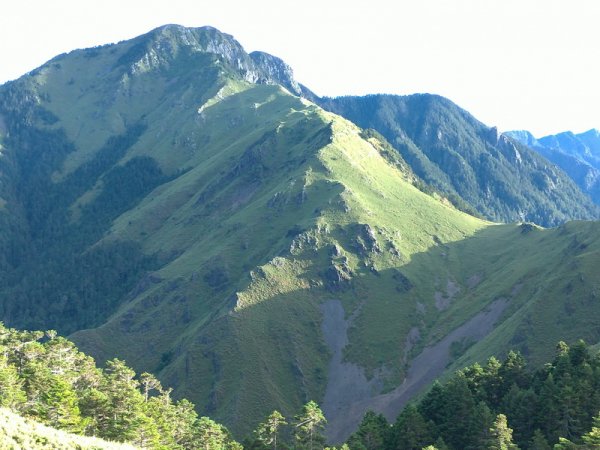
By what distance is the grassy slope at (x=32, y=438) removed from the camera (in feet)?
170

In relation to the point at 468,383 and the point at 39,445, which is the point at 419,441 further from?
the point at 39,445

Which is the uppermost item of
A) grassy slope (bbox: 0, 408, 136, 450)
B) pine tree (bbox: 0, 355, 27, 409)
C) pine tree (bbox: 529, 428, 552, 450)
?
pine tree (bbox: 0, 355, 27, 409)

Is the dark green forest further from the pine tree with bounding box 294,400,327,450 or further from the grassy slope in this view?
the grassy slope

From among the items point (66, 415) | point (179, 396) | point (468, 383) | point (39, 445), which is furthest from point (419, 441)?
point (179, 396)

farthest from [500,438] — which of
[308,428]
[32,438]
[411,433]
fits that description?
[32,438]

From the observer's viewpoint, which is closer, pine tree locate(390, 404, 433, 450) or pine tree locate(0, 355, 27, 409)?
pine tree locate(0, 355, 27, 409)

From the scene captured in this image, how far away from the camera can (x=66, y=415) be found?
266 feet

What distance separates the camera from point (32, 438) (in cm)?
5319

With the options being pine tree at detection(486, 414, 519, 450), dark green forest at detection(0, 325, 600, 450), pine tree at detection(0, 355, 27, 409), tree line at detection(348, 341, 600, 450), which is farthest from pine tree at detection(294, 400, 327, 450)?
pine tree at detection(0, 355, 27, 409)

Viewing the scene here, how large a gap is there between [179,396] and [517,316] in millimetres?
110646

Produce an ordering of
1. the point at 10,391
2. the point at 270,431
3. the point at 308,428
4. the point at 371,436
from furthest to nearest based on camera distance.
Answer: the point at 371,436 → the point at 270,431 → the point at 308,428 → the point at 10,391

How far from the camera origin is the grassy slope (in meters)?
51.7

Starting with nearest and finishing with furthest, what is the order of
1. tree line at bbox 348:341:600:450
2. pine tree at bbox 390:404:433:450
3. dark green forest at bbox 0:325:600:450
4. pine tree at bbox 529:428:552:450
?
dark green forest at bbox 0:325:600:450 → pine tree at bbox 529:428:552:450 → tree line at bbox 348:341:600:450 → pine tree at bbox 390:404:433:450

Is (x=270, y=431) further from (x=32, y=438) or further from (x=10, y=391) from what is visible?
(x=32, y=438)
